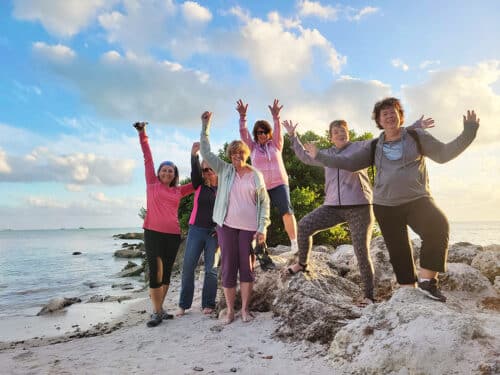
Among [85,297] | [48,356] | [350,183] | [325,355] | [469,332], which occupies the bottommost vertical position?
[85,297]

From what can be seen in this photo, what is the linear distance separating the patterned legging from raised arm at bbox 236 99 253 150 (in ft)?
6.60

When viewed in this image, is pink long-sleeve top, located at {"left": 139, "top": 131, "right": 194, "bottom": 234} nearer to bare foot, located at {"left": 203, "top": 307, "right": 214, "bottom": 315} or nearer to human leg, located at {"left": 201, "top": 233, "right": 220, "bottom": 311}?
human leg, located at {"left": 201, "top": 233, "right": 220, "bottom": 311}

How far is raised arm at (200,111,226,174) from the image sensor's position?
561 cm

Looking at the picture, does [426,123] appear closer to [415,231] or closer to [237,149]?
[415,231]

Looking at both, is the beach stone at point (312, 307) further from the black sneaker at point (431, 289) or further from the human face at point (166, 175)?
the human face at point (166, 175)

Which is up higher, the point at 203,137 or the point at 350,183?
the point at 203,137

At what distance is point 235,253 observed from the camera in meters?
5.50

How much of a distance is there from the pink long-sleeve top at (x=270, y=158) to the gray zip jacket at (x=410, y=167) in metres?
2.21

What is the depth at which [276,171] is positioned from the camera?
624cm

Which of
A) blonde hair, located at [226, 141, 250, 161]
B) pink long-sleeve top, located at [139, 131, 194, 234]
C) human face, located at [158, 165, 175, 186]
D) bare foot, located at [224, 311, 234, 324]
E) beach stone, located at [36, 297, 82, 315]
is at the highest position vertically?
blonde hair, located at [226, 141, 250, 161]

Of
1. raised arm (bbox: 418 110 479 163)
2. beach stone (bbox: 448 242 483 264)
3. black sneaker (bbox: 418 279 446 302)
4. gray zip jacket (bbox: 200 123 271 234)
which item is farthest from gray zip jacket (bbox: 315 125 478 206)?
beach stone (bbox: 448 242 483 264)

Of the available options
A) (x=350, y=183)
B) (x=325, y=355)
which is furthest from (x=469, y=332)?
(x=350, y=183)

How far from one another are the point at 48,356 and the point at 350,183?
4793 mm

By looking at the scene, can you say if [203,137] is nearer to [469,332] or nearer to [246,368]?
[246,368]
